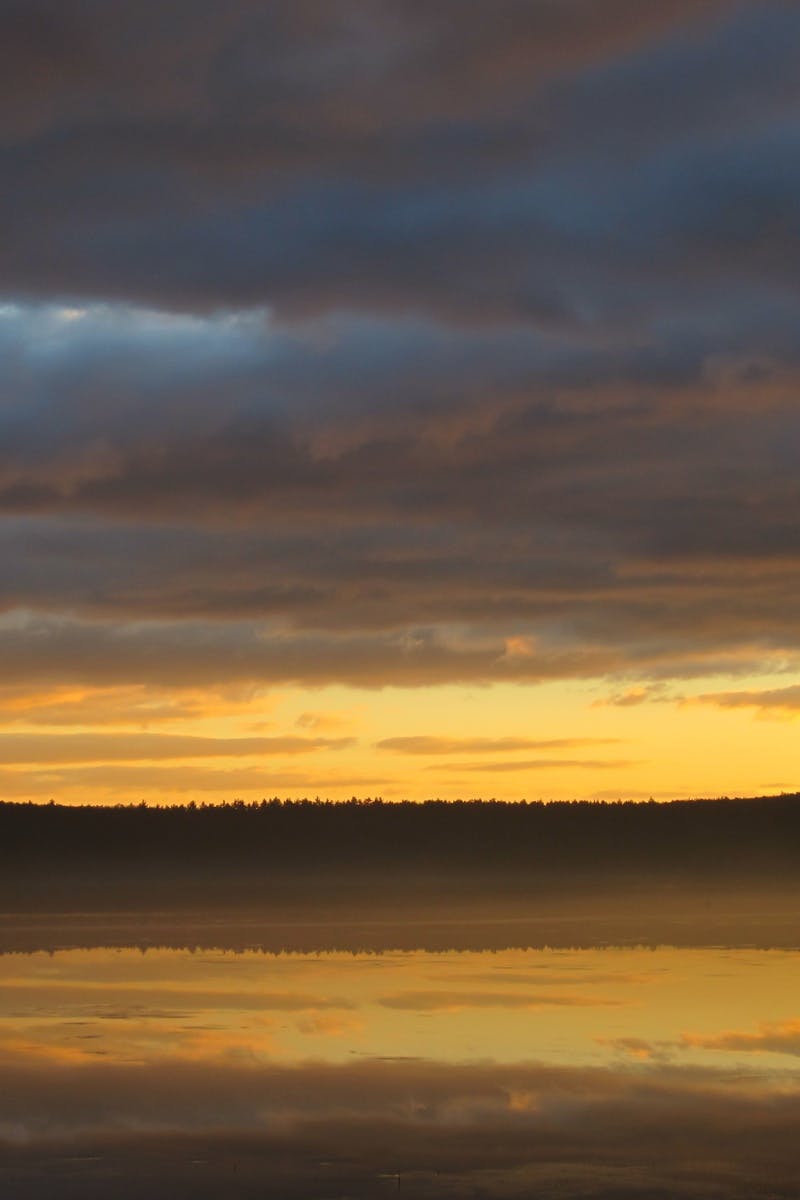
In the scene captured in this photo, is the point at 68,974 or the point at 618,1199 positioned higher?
the point at 68,974

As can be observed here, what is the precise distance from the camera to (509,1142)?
14.0 metres

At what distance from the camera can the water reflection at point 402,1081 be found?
13070 millimetres

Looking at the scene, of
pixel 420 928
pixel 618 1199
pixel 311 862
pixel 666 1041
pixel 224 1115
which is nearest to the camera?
pixel 618 1199

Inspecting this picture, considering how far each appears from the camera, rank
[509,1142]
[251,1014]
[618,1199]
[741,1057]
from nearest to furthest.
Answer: [618,1199] < [509,1142] < [741,1057] < [251,1014]

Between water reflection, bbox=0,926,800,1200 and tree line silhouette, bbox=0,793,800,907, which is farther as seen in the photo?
tree line silhouette, bbox=0,793,800,907

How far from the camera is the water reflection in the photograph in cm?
1307

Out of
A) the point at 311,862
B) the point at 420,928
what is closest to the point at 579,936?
the point at 420,928

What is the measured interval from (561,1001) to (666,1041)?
3.44 meters

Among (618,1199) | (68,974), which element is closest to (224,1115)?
(618,1199)

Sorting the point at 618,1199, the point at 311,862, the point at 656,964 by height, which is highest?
the point at 311,862

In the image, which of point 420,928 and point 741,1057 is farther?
point 420,928

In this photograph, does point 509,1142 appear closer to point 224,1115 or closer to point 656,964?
point 224,1115

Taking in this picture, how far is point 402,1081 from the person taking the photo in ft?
54.6

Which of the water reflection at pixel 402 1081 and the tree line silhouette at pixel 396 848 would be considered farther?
the tree line silhouette at pixel 396 848
